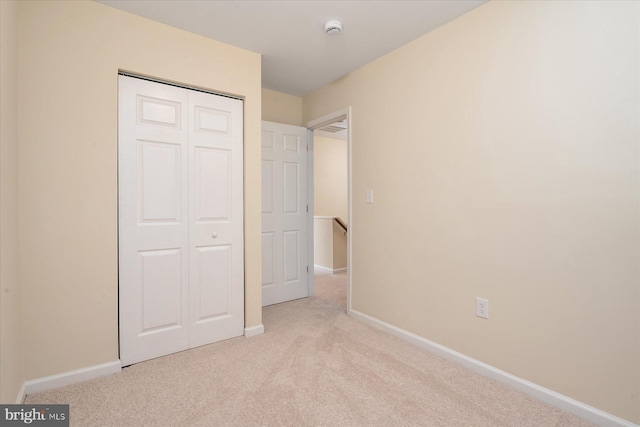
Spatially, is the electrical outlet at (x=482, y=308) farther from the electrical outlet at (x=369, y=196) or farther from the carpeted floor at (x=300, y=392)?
the electrical outlet at (x=369, y=196)

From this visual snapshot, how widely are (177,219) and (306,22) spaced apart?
1712mm

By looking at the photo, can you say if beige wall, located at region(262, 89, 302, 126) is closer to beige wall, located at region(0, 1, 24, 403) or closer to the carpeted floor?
beige wall, located at region(0, 1, 24, 403)

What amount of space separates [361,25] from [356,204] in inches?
59.9

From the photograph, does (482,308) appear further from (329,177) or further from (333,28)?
(329,177)

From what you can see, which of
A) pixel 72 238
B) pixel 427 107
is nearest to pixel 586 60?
pixel 427 107

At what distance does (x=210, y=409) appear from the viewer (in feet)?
5.55

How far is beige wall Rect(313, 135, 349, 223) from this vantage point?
20.2 ft

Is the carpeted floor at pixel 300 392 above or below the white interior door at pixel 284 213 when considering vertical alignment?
below

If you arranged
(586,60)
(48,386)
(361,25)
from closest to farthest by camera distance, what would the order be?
(586,60), (48,386), (361,25)

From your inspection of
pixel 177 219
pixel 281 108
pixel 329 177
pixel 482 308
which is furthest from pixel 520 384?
pixel 329 177

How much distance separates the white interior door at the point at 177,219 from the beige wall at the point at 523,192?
4.42ft

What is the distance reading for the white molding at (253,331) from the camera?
2.65m

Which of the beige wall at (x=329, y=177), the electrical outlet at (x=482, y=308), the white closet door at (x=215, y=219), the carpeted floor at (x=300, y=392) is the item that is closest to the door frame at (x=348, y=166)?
the carpeted floor at (x=300, y=392)

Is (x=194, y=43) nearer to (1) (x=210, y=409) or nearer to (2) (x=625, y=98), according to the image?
(1) (x=210, y=409)
